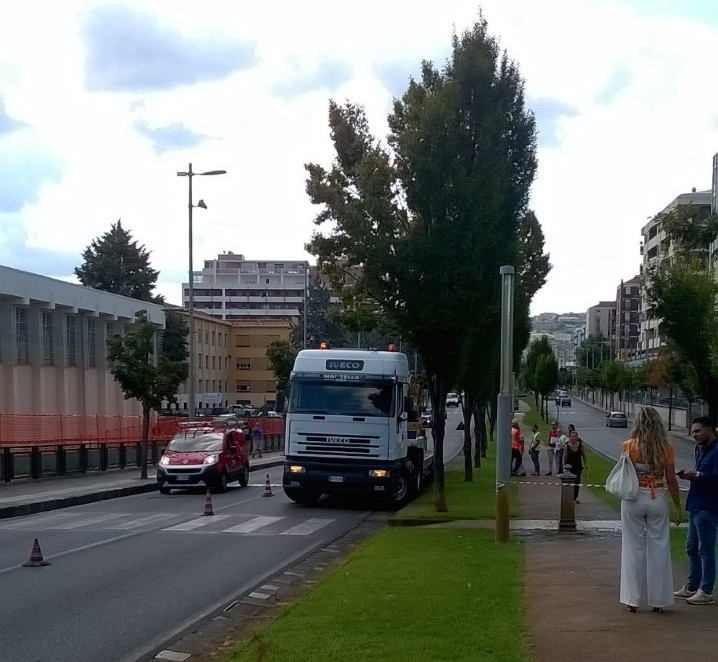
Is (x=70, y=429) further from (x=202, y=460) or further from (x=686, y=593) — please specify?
(x=686, y=593)

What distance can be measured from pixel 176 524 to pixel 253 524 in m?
1.48

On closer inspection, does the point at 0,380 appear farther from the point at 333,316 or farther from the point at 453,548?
the point at 453,548

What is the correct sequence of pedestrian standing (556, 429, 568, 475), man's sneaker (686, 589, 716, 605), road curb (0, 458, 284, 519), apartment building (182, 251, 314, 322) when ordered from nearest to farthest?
man's sneaker (686, 589, 716, 605) < road curb (0, 458, 284, 519) < pedestrian standing (556, 429, 568, 475) < apartment building (182, 251, 314, 322)

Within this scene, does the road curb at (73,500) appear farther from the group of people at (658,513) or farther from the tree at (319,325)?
the tree at (319,325)

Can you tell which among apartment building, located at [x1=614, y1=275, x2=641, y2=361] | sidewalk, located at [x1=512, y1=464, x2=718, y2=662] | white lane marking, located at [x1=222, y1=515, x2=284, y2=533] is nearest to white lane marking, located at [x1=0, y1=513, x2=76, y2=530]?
white lane marking, located at [x1=222, y1=515, x2=284, y2=533]

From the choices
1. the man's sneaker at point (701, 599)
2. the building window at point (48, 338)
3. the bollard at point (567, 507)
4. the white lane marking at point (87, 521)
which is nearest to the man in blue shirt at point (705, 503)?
the man's sneaker at point (701, 599)

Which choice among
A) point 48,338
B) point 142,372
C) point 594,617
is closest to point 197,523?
point 594,617

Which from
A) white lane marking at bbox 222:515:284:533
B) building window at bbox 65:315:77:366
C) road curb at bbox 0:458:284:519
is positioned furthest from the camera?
building window at bbox 65:315:77:366

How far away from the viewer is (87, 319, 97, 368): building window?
157 feet

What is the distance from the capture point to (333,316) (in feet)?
87.3

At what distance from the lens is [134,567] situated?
1353 centimetres

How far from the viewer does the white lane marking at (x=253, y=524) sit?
18.1m

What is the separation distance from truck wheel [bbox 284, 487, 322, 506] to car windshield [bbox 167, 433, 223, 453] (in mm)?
4939

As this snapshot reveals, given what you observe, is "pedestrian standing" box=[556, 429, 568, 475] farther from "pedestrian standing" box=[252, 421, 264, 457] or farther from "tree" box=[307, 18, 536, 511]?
"pedestrian standing" box=[252, 421, 264, 457]
